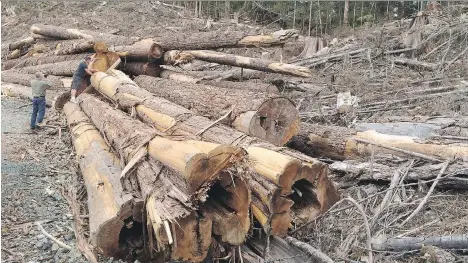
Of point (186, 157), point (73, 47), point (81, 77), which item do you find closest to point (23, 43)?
point (73, 47)

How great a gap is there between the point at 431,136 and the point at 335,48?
8.19 m

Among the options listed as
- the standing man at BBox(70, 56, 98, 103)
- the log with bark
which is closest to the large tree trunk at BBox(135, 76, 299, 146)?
the log with bark

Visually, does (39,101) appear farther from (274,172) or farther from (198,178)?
(274,172)

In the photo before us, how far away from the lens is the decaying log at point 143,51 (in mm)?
10213

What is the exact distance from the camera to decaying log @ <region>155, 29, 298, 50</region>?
9.12m

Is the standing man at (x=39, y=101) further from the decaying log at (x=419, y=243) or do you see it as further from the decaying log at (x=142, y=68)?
the decaying log at (x=419, y=243)

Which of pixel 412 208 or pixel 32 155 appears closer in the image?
pixel 412 208

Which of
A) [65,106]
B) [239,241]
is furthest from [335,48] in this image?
[239,241]

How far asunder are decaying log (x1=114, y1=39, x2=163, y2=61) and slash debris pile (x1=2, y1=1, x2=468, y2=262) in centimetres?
4

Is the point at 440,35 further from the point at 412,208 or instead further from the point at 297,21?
the point at 297,21

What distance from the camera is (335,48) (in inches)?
540

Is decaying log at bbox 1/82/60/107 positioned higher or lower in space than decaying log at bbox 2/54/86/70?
lower

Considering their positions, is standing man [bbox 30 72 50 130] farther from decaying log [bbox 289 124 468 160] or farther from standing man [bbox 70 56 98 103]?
decaying log [bbox 289 124 468 160]

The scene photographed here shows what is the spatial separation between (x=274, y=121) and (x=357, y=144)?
3.47ft
